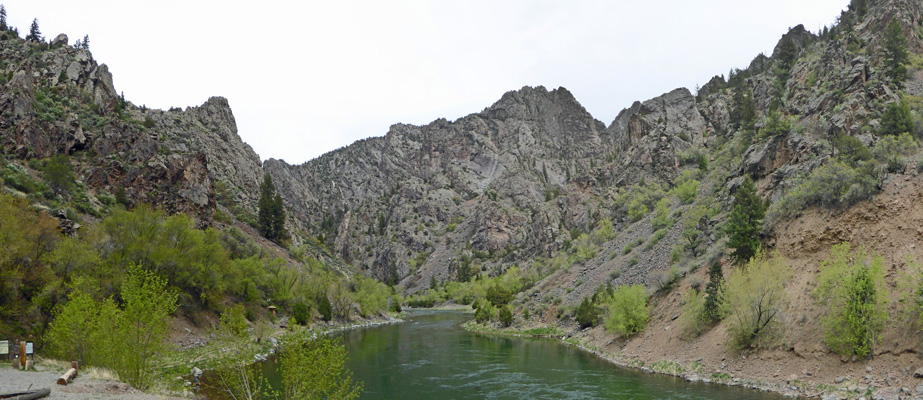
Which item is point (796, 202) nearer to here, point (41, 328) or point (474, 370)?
point (474, 370)

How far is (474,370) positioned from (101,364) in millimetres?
26084

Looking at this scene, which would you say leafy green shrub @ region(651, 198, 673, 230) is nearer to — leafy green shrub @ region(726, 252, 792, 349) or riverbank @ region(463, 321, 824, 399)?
riverbank @ region(463, 321, 824, 399)

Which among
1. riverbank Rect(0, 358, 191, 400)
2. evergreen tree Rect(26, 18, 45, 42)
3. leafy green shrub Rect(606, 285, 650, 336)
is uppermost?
evergreen tree Rect(26, 18, 45, 42)

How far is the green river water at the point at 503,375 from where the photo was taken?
29.7 m

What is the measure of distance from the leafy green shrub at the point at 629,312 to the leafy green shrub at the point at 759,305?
461 inches

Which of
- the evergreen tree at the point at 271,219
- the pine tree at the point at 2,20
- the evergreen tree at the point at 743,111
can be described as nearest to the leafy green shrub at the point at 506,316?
the evergreen tree at the point at 743,111

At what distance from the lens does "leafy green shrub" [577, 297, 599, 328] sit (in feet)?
177

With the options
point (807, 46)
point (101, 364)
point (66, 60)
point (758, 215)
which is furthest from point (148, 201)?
point (807, 46)

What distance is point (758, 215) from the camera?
38.4 m

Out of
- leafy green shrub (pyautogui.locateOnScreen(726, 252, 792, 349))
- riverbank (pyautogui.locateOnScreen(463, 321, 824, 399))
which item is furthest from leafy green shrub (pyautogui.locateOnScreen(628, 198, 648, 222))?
leafy green shrub (pyautogui.locateOnScreen(726, 252, 792, 349))

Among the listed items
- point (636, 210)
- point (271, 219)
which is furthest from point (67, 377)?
point (271, 219)

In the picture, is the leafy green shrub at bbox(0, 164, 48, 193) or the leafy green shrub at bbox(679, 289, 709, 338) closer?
the leafy green shrub at bbox(679, 289, 709, 338)

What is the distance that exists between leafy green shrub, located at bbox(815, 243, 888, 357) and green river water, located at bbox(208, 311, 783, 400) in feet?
16.2

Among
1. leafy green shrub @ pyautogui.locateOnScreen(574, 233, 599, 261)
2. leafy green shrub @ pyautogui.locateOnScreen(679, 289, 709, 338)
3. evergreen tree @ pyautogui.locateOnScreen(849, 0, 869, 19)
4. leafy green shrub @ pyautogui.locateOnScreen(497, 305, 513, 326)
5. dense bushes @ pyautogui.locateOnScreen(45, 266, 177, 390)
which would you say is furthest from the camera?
leafy green shrub @ pyautogui.locateOnScreen(574, 233, 599, 261)
